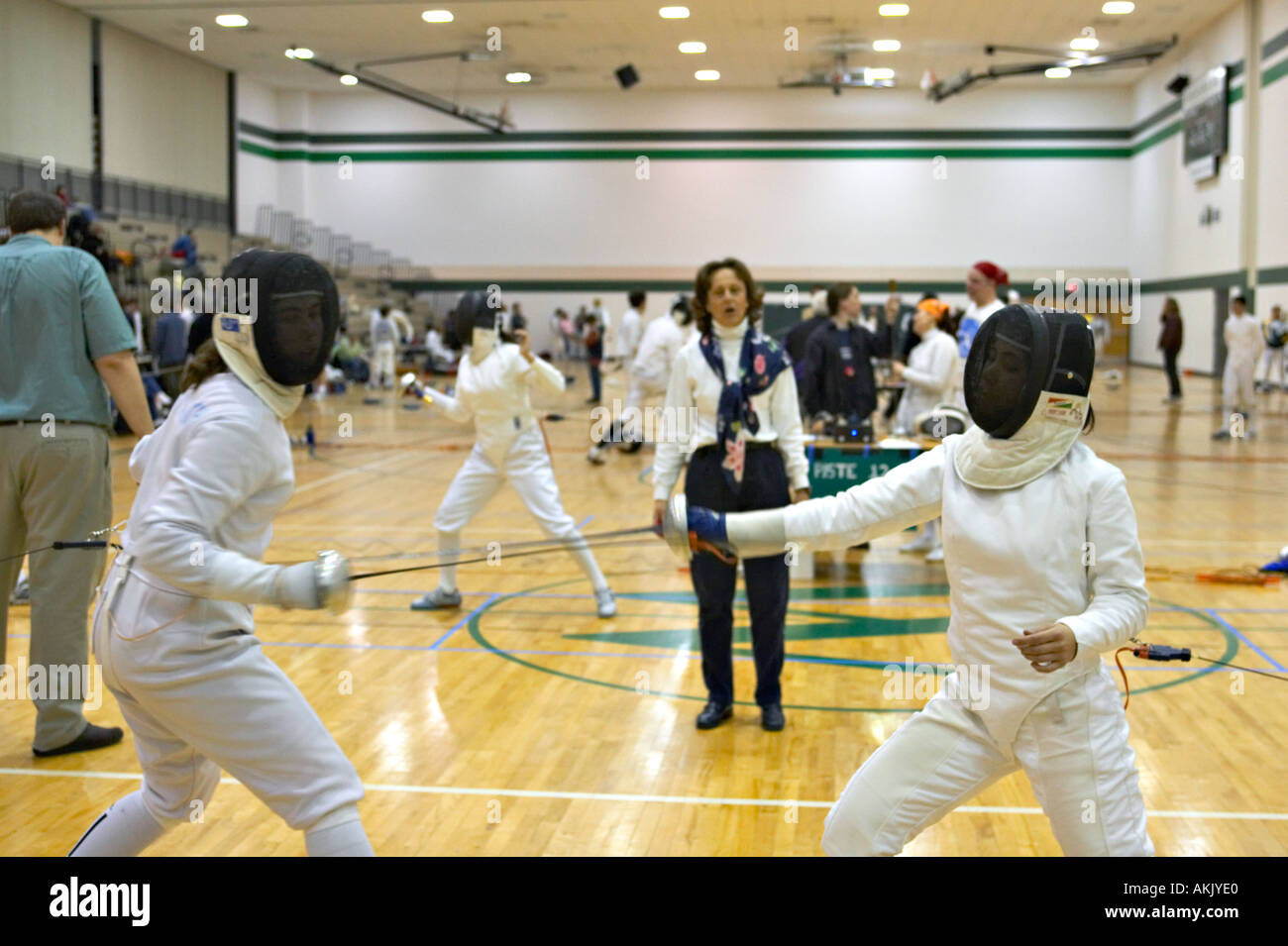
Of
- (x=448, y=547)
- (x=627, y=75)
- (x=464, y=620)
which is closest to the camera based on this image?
(x=464, y=620)

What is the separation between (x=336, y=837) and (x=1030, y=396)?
1615mm

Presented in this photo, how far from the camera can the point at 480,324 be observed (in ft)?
20.0

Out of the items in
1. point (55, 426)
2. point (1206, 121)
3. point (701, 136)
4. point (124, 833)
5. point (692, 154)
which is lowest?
point (124, 833)

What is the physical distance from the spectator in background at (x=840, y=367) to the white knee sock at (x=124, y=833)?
218 inches

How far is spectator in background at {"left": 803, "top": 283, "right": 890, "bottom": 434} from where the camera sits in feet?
24.8

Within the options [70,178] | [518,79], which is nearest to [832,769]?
[70,178]

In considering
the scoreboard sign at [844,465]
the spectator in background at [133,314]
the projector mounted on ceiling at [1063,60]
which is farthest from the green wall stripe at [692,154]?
the scoreboard sign at [844,465]

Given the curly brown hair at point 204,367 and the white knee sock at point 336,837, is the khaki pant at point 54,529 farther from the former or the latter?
the white knee sock at point 336,837

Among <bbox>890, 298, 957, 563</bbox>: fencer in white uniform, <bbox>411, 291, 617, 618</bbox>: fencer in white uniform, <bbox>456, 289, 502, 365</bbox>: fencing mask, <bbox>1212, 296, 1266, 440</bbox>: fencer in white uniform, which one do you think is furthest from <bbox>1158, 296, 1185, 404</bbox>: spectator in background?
<bbox>456, 289, 502, 365</bbox>: fencing mask

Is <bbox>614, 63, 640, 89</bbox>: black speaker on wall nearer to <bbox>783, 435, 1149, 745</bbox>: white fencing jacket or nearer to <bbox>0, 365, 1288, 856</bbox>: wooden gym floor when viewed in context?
<bbox>0, 365, 1288, 856</bbox>: wooden gym floor

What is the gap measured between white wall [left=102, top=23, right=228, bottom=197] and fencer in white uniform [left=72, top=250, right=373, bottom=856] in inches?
883

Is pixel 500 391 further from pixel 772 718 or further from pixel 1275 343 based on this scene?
pixel 1275 343

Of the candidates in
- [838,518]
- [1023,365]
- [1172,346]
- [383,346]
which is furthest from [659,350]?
[1172,346]
